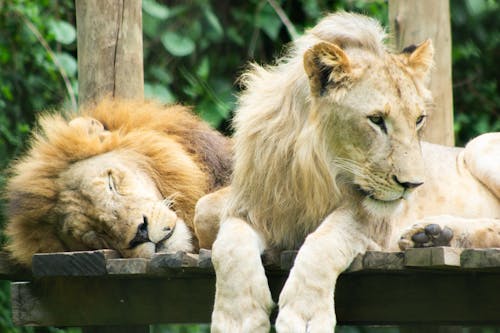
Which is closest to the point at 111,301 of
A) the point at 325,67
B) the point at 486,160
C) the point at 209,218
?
the point at 209,218

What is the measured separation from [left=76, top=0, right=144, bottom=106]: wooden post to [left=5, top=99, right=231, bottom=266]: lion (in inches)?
5.2

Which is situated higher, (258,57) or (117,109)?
(258,57)

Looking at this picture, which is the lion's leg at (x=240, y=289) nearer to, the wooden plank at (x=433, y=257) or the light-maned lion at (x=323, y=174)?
the light-maned lion at (x=323, y=174)

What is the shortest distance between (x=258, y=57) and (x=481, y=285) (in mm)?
4332

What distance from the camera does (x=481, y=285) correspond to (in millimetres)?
3512

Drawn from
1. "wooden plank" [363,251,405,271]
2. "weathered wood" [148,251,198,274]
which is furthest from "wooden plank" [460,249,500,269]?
"weathered wood" [148,251,198,274]

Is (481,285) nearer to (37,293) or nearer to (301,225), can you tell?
(301,225)

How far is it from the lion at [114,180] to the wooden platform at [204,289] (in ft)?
0.55

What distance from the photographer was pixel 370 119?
3457 millimetres

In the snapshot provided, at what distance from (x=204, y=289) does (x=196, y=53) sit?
11.6 ft

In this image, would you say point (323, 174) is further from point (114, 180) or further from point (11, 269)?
point (11, 269)

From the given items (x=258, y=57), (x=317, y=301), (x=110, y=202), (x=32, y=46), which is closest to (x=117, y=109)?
(x=110, y=202)

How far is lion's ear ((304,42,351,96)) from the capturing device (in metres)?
3.50

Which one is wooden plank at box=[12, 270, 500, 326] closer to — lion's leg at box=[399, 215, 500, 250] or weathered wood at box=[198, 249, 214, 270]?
lion's leg at box=[399, 215, 500, 250]
